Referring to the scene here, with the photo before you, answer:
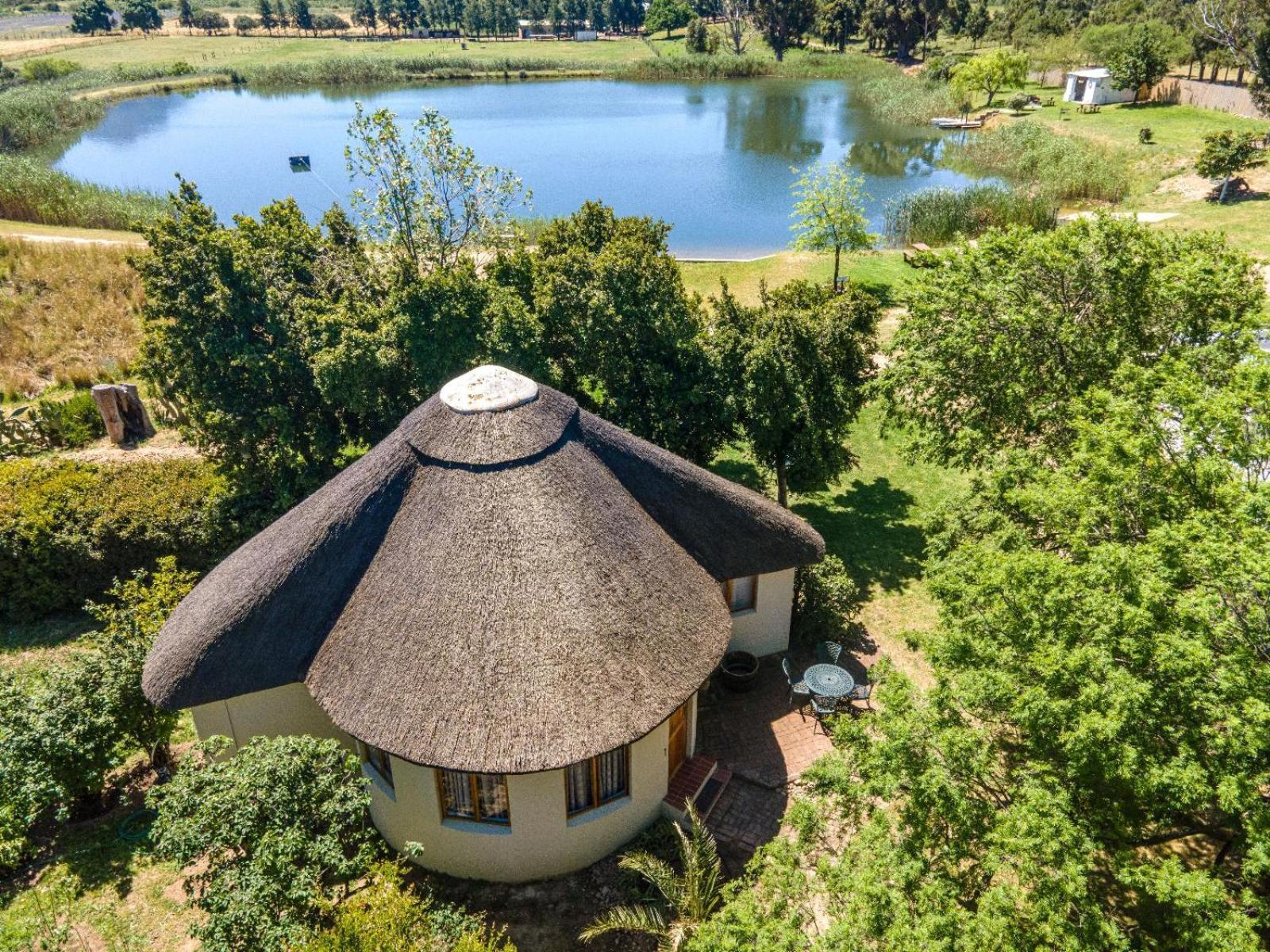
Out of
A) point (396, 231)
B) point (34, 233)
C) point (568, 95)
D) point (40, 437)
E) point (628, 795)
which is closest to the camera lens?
point (628, 795)

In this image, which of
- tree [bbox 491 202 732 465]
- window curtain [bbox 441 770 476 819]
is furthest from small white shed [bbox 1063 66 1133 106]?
window curtain [bbox 441 770 476 819]

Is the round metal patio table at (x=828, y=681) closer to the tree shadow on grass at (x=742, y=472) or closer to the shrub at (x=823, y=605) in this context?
the shrub at (x=823, y=605)

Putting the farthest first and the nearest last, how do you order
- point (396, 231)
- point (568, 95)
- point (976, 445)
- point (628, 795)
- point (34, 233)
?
point (568, 95)
point (34, 233)
point (396, 231)
point (976, 445)
point (628, 795)

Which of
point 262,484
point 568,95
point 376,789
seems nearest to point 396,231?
point 262,484

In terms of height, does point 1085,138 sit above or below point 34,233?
above

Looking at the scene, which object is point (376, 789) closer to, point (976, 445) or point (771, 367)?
point (771, 367)

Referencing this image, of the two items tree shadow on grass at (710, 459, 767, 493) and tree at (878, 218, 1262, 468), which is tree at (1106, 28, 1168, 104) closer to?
tree at (878, 218, 1262, 468)
